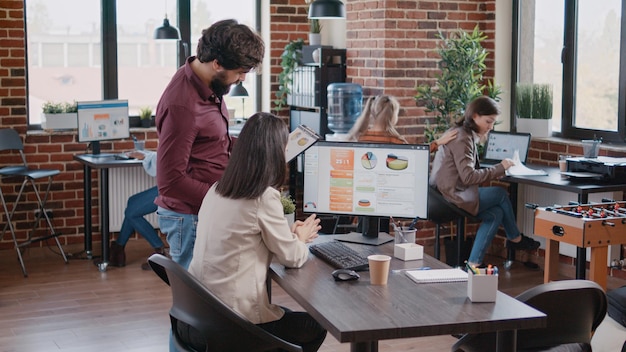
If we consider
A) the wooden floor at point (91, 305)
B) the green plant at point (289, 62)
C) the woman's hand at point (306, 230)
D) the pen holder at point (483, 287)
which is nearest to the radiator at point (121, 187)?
the wooden floor at point (91, 305)

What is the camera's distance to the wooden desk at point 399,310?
255 centimetres

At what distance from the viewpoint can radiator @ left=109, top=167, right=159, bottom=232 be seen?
7215mm

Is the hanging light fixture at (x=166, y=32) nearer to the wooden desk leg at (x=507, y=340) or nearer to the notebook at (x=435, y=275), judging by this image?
the notebook at (x=435, y=275)

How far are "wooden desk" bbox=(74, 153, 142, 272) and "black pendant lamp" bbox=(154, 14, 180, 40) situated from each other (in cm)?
105

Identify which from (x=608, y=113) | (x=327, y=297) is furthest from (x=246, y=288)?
(x=608, y=113)

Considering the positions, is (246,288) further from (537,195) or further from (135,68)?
(135,68)

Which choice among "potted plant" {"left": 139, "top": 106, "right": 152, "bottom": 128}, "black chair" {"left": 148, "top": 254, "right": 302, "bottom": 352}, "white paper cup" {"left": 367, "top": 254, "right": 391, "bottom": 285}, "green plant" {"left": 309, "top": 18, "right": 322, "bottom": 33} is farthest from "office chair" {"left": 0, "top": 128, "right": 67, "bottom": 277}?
"white paper cup" {"left": 367, "top": 254, "right": 391, "bottom": 285}

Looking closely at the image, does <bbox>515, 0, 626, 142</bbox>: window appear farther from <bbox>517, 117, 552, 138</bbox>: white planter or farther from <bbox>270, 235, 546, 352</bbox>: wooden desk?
<bbox>270, 235, 546, 352</bbox>: wooden desk

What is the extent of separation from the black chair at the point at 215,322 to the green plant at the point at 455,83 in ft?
12.7

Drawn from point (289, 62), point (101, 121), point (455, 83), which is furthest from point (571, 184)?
point (101, 121)

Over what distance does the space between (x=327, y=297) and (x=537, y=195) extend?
4184 millimetres

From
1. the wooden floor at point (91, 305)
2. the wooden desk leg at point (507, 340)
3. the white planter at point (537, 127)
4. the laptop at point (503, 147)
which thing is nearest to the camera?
the wooden desk leg at point (507, 340)

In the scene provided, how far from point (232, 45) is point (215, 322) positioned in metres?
1.11

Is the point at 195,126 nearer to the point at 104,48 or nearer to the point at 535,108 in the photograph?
Answer: the point at 535,108
